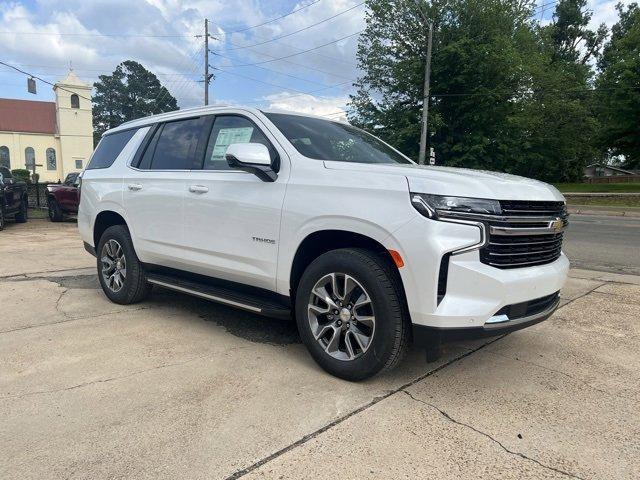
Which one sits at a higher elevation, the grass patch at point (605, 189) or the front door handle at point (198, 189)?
the front door handle at point (198, 189)

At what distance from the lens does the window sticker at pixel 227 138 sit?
13.4ft

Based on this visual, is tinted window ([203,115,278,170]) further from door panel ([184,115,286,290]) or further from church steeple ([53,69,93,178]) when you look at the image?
church steeple ([53,69,93,178])

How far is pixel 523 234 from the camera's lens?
302 centimetres

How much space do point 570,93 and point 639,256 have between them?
34.2 meters

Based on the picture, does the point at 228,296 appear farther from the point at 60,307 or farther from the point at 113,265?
the point at 60,307

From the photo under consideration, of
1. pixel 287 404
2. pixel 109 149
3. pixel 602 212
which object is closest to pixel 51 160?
pixel 602 212

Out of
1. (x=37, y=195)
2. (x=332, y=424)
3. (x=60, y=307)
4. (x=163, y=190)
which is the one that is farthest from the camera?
(x=37, y=195)

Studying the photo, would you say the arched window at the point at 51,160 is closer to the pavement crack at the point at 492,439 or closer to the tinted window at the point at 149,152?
the tinted window at the point at 149,152

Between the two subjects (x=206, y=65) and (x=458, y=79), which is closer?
(x=458, y=79)

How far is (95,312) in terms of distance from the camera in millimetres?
4957

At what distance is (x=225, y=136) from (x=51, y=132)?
78.6 meters

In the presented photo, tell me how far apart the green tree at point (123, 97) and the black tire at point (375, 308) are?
10314cm

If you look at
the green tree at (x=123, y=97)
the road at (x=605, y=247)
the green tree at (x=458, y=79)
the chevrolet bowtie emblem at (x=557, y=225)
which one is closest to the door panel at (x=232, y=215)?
the chevrolet bowtie emblem at (x=557, y=225)

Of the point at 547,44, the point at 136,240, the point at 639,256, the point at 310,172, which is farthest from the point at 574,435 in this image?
the point at 547,44
